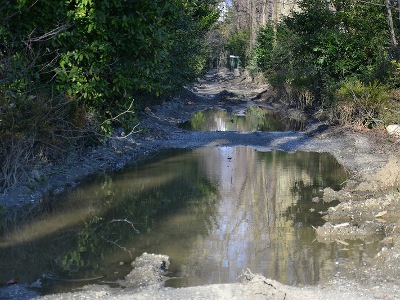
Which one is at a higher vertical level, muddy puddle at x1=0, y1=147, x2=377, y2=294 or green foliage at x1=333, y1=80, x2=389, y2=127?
green foliage at x1=333, y1=80, x2=389, y2=127

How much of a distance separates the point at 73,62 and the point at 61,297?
24.8 feet

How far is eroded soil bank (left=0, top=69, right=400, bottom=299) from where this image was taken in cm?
731

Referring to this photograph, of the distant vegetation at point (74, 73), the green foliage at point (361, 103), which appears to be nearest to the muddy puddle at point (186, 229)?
the distant vegetation at point (74, 73)

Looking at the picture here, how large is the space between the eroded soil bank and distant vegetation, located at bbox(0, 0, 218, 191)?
927 mm

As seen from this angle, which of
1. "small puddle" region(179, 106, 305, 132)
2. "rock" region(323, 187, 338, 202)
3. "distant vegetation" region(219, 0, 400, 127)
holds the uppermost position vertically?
"distant vegetation" region(219, 0, 400, 127)

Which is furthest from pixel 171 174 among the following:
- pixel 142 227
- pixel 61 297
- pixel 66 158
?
pixel 61 297

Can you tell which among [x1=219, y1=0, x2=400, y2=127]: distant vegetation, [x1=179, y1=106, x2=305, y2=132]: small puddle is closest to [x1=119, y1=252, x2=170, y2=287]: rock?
[x1=219, y1=0, x2=400, y2=127]: distant vegetation

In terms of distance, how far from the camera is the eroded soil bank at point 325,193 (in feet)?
24.0

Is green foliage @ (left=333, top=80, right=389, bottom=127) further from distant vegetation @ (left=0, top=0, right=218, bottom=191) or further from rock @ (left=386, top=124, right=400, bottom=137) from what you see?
distant vegetation @ (left=0, top=0, right=218, bottom=191)

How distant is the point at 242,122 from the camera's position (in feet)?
94.0

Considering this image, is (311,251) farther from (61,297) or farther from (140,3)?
(140,3)

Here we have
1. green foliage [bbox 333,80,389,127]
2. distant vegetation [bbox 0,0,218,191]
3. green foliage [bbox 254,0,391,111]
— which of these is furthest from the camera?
green foliage [bbox 254,0,391,111]

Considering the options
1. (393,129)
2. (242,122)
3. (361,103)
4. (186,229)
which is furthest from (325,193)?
(242,122)

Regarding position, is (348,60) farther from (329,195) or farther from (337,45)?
(329,195)
